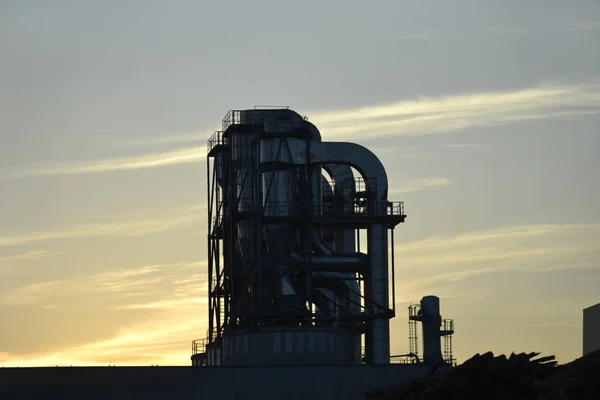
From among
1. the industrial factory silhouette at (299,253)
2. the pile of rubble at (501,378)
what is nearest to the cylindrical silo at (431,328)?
the industrial factory silhouette at (299,253)

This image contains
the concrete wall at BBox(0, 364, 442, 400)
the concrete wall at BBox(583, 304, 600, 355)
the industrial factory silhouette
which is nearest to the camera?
the concrete wall at BBox(583, 304, 600, 355)

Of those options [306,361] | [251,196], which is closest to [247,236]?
[251,196]

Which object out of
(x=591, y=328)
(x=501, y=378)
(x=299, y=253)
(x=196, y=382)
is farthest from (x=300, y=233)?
(x=501, y=378)

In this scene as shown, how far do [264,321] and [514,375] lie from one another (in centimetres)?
3602

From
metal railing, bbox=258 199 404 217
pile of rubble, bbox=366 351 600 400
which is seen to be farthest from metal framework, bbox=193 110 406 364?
pile of rubble, bbox=366 351 600 400

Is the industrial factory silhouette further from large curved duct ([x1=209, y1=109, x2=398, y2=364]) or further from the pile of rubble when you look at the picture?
the pile of rubble

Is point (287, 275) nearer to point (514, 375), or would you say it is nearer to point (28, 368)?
point (28, 368)

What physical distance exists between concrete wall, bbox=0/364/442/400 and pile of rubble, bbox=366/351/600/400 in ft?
88.5

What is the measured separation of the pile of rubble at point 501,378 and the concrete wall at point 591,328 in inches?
882

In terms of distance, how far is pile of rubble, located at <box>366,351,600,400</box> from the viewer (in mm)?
26266

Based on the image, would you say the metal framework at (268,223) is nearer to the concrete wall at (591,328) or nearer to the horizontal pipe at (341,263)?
the horizontal pipe at (341,263)

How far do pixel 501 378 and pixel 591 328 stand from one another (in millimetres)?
24240

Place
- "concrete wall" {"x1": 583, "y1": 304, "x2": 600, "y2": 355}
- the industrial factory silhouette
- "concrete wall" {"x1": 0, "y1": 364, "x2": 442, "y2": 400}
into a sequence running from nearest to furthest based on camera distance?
"concrete wall" {"x1": 583, "y1": 304, "x2": 600, "y2": 355} → "concrete wall" {"x1": 0, "y1": 364, "x2": 442, "y2": 400} → the industrial factory silhouette

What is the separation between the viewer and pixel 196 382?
53.3 meters
